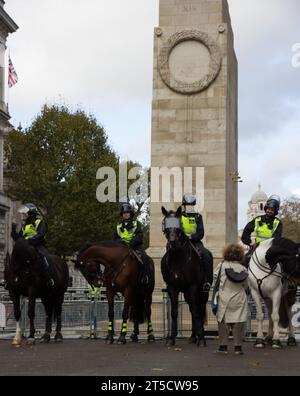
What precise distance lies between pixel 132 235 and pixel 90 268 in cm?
150

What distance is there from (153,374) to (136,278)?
581cm

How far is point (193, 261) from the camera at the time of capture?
49.1 ft

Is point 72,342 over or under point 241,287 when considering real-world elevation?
under

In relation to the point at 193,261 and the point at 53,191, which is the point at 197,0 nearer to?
the point at 193,261

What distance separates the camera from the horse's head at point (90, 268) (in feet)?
50.1

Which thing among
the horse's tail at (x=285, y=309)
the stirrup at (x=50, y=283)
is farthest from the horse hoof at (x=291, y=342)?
the stirrup at (x=50, y=283)

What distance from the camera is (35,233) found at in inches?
630

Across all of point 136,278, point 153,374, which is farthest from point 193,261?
point 153,374

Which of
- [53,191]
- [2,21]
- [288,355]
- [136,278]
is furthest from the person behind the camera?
[2,21]

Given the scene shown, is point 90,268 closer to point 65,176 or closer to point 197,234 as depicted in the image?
point 197,234

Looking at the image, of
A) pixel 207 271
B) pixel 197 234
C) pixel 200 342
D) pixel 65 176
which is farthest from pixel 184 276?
pixel 65 176

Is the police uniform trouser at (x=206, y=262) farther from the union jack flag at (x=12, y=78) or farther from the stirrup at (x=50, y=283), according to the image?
the union jack flag at (x=12, y=78)
